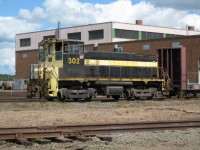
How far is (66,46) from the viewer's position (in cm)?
2569

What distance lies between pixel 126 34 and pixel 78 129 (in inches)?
2568

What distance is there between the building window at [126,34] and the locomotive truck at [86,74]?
149 feet

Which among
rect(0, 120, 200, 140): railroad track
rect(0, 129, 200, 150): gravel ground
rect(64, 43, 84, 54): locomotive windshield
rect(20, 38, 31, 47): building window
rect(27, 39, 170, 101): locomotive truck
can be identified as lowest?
rect(0, 129, 200, 150): gravel ground

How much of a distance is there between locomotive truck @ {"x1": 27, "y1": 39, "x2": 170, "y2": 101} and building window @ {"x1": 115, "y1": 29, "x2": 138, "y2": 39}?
149 feet

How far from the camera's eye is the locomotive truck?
2533 cm

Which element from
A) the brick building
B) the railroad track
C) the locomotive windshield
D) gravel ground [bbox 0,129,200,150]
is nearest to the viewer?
gravel ground [bbox 0,129,200,150]

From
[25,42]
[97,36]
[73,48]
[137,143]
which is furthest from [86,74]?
[25,42]

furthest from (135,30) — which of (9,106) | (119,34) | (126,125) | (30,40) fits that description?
(126,125)

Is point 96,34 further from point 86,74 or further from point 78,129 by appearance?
point 78,129

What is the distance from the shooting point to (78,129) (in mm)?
12570

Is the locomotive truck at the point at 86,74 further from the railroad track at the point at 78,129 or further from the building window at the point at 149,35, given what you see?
the building window at the point at 149,35

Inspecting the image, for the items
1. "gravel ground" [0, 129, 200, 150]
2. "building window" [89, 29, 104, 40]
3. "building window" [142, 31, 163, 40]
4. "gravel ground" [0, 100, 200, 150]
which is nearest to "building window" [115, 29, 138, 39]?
"building window" [142, 31, 163, 40]

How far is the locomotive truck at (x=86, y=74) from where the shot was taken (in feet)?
83.1

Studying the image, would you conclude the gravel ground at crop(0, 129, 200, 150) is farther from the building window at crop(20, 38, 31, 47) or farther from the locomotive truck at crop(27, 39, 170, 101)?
the building window at crop(20, 38, 31, 47)
